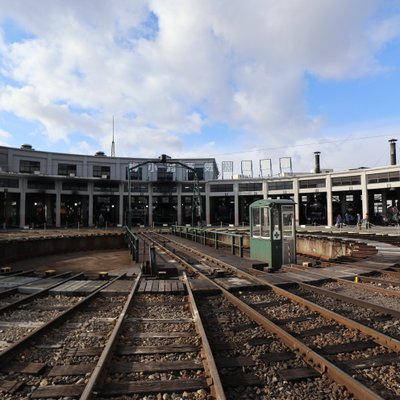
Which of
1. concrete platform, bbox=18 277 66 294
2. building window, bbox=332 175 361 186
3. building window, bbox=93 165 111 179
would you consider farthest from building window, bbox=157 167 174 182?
concrete platform, bbox=18 277 66 294

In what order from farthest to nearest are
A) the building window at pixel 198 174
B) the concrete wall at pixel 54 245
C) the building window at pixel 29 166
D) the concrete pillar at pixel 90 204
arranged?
the building window at pixel 198 174 → the concrete pillar at pixel 90 204 → the building window at pixel 29 166 → the concrete wall at pixel 54 245

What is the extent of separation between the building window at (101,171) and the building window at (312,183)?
1225 inches

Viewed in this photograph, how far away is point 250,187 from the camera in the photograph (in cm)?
5475

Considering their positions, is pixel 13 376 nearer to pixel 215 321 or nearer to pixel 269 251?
pixel 215 321

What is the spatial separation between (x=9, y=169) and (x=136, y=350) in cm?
5171

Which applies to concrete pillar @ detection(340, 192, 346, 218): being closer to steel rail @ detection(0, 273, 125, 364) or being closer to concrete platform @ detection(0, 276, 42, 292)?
concrete platform @ detection(0, 276, 42, 292)

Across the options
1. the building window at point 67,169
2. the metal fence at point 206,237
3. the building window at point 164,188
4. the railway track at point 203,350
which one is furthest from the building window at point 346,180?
the building window at point 67,169

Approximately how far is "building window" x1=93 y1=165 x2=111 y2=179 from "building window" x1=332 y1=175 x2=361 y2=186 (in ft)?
116

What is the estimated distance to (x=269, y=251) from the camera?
12.6 m

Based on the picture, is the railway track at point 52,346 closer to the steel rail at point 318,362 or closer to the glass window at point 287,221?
the steel rail at point 318,362

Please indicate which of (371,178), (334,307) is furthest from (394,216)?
(334,307)

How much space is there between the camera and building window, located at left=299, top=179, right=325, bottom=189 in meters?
47.1

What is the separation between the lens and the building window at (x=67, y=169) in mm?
53156

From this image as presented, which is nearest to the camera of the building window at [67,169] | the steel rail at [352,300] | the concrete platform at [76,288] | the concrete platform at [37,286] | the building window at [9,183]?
the steel rail at [352,300]
